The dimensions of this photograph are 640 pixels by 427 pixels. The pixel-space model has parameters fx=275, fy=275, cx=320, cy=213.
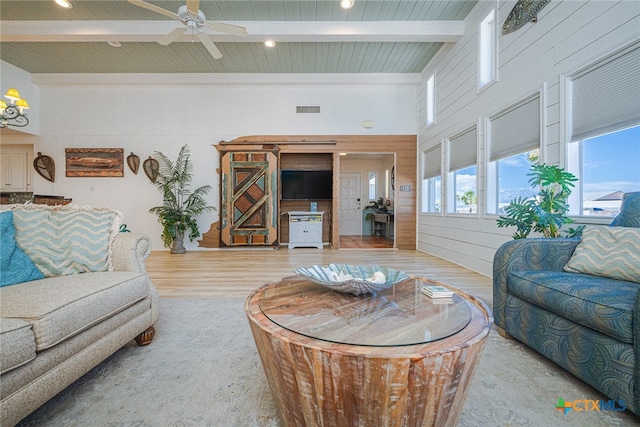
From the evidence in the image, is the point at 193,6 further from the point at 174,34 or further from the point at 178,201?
the point at 178,201

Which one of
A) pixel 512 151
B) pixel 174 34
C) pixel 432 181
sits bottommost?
pixel 432 181

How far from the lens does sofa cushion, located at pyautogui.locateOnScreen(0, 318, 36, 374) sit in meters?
0.92

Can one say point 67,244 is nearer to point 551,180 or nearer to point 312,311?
point 312,311

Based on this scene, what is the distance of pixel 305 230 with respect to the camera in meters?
6.24

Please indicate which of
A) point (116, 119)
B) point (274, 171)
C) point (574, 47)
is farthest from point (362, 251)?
point (116, 119)

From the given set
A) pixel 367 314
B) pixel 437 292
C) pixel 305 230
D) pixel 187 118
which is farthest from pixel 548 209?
pixel 187 118

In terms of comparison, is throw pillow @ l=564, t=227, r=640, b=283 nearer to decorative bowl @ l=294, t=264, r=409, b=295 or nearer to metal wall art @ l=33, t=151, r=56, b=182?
decorative bowl @ l=294, t=264, r=409, b=295

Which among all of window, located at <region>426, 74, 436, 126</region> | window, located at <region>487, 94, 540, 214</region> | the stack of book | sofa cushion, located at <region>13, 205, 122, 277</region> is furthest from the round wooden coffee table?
window, located at <region>426, 74, 436, 126</region>

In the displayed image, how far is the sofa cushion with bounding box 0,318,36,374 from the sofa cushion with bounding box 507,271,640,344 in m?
2.29

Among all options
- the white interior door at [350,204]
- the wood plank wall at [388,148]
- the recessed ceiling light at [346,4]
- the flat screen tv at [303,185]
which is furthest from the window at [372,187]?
the recessed ceiling light at [346,4]

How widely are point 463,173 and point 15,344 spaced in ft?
16.0

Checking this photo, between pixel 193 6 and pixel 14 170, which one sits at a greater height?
pixel 193 6

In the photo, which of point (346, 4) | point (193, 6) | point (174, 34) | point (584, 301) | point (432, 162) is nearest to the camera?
point (584, 301)
